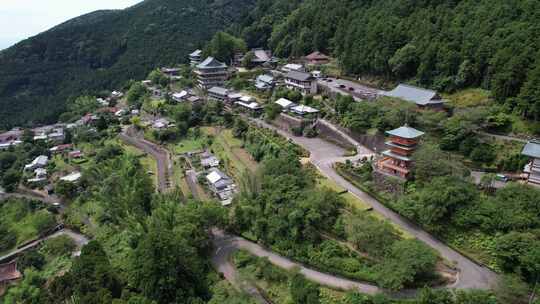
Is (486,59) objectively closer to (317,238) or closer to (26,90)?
(317,238)

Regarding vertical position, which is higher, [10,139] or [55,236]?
[10,139]

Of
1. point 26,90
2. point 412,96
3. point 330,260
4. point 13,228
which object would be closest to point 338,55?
point 412,96

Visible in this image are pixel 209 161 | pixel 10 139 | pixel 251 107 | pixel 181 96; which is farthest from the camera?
pixel 10 139

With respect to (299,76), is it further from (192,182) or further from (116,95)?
(116,95)

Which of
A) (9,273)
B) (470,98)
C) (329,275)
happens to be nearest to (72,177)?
(9,273)

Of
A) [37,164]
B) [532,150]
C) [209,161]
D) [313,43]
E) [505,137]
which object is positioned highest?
[313,43]

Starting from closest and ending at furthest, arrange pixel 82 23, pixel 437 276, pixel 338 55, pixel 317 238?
1. pixel 437 276
2. pixel 317 238
3. pixel 338 55
4. pixel 82 23
